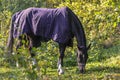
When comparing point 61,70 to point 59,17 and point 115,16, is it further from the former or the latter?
point 115,16

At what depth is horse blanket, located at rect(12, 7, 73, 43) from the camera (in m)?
9.73

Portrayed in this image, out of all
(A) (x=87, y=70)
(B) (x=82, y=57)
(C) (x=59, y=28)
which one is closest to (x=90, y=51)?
(A) (x=87, y=70)

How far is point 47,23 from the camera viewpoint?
10133mm

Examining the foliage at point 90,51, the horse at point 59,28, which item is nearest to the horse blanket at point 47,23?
the horse at point 59,28

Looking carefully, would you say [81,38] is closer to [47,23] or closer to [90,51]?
[47,23]

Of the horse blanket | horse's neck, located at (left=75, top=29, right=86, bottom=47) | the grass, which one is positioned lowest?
the grass

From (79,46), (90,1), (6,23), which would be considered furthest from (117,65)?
(6,23)

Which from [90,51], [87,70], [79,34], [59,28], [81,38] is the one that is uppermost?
[59,28]

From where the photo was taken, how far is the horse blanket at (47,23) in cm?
973

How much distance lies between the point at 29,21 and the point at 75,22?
1.40m

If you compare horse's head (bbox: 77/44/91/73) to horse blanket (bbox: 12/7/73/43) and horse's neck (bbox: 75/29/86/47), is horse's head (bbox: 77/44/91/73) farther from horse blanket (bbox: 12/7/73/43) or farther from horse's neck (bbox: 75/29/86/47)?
horse blanket (bbox: 12/7/73/43)

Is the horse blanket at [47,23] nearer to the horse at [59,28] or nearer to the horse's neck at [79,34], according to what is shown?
the horse at [59,28]

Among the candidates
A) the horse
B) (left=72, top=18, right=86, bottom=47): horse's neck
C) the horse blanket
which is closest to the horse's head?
the horse

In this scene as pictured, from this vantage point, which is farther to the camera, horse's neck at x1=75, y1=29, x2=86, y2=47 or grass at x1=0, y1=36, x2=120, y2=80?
horse's neck at x1=75, y1=29, x2=86, y2=47
